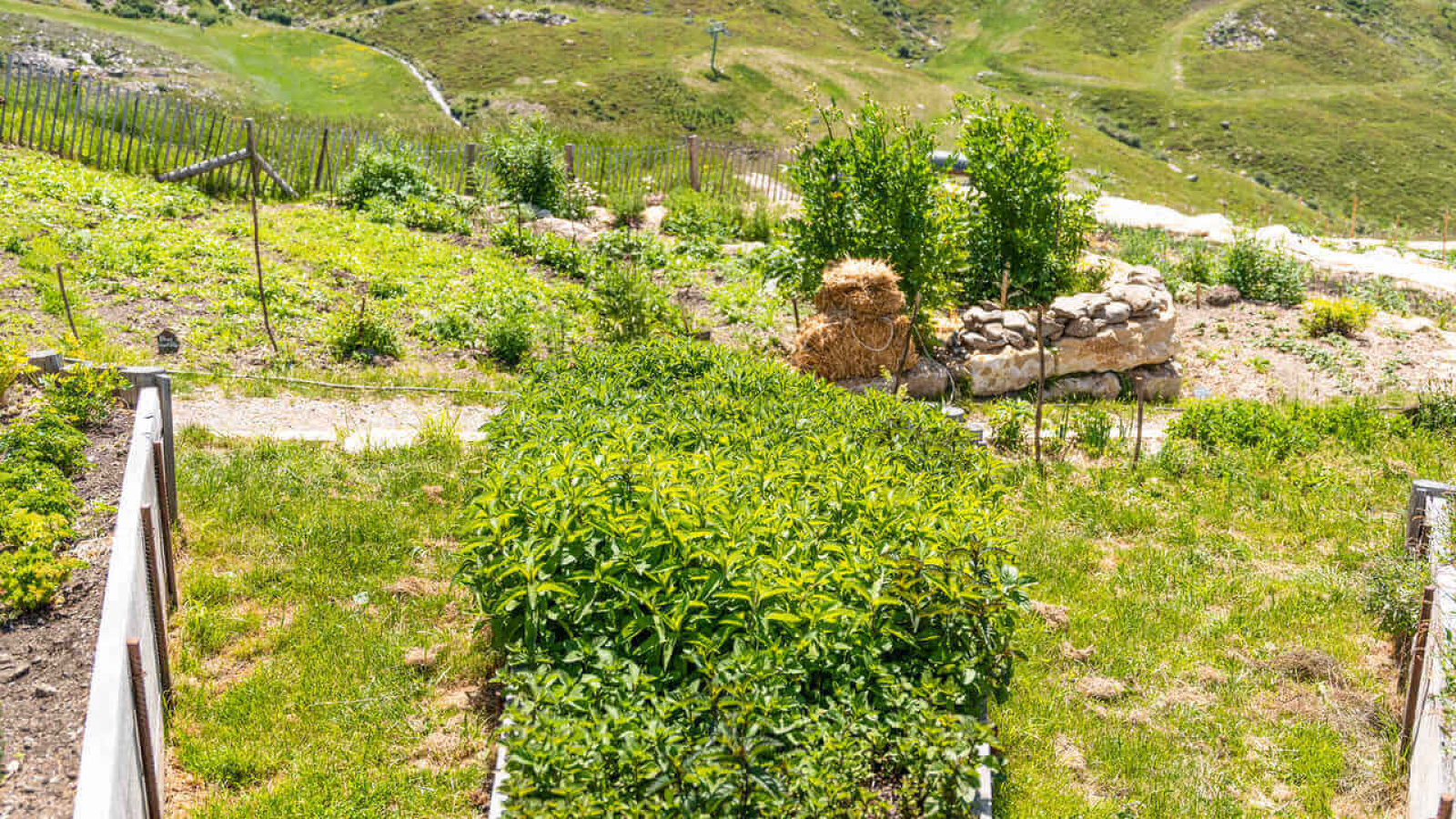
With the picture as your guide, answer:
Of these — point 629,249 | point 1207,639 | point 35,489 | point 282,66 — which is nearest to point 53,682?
point 35,489

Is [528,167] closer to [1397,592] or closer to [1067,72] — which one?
[1397,592]

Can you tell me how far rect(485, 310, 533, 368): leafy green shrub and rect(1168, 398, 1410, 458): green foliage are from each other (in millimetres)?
6164

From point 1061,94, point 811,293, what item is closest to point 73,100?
point 811,293

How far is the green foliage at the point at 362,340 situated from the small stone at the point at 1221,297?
991 centimetres

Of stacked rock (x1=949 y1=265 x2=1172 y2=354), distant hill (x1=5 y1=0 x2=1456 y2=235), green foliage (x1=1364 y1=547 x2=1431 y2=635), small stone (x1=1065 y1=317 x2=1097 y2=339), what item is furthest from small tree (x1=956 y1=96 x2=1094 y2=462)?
distant hill (x1=5 y1=0 x2=1456 y2=235)

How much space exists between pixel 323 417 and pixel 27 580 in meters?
4.19

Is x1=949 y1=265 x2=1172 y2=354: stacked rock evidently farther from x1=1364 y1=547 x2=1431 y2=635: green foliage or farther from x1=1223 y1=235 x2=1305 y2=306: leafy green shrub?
x1=1364 y1=547 x2=1431 y2=635: green foliage

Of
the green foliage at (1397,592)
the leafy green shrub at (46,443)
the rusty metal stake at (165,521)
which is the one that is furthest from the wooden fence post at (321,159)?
the green foliage at (1397,592)

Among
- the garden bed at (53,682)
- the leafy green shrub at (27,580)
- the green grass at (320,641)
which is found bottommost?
the green grass at (320,641)

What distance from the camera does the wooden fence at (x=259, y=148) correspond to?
1406cm

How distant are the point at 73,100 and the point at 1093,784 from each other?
16843 millimetres

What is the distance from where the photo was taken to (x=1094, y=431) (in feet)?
26.1

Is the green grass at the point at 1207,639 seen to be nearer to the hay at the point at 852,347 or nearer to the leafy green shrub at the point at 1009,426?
the leafy green shrub at the point at 1009,426

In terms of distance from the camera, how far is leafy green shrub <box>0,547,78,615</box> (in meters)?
3.79
